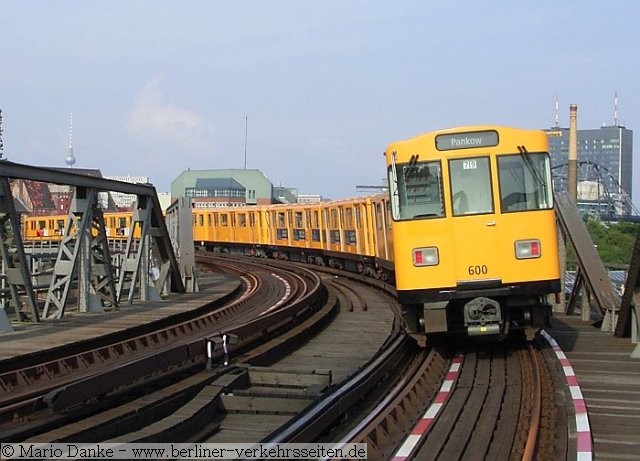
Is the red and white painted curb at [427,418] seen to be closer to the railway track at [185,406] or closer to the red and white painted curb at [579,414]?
the railway track at [185,406]

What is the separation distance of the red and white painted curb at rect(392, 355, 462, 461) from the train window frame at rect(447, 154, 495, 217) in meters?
2.06

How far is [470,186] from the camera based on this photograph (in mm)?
10492

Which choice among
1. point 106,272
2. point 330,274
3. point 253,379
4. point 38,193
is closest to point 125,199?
point 38,193

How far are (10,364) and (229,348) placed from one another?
9.64 feet

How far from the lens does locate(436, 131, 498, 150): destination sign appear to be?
34.6 feet

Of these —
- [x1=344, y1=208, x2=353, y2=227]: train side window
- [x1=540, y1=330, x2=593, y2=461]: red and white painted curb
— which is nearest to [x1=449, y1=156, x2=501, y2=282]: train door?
[x1=540, y1=330, x2=593, y2=461]: red and white painted curb

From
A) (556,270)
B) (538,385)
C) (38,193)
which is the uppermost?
(38,193)

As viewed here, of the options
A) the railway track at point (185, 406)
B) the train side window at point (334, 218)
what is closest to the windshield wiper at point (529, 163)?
the railway track at point (185, 406)

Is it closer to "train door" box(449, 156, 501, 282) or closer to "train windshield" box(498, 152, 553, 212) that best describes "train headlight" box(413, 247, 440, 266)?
"train door" box(449, 156, 501, 282)

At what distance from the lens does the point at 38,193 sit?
78.6 metres

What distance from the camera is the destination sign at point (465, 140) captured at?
10555 millimetres

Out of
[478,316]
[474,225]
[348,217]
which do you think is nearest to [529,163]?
[474,225]

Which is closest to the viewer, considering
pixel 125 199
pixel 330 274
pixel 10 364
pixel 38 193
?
pixel 10 364

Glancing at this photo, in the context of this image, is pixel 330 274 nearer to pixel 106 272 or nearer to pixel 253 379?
pixel 106 272
